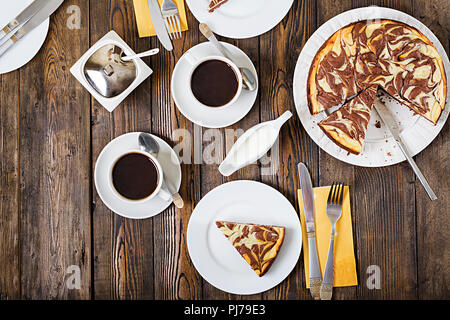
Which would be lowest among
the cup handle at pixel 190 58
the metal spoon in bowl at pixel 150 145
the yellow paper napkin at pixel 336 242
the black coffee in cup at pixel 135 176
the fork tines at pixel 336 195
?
the yellow paper napkin at pixel 336 242

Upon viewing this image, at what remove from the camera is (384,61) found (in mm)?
1153

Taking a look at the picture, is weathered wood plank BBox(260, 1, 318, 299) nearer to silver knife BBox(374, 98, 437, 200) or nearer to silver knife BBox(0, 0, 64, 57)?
silver knife BBox(374, 98, 437, 200)

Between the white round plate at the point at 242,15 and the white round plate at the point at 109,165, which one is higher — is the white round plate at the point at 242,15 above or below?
above

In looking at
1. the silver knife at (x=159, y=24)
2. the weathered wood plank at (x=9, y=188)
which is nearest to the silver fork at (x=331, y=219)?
the silver knife at (x=159, y=24)

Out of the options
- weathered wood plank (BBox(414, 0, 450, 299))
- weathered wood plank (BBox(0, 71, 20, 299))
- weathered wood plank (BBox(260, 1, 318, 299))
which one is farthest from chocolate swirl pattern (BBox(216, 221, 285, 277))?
weathered wood plank (BBox(0, 71, 20, 299))

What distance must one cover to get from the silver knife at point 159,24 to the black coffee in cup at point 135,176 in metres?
0.39

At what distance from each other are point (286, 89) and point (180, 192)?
1.68ft

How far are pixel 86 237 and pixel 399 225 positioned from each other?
1.09 metres

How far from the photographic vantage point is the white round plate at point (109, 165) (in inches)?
48.4

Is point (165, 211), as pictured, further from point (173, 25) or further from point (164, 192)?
point (173, 25)

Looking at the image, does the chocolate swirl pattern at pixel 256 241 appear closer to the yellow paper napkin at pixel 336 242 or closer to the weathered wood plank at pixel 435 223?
the yellow paper napkin at pixel 336 242

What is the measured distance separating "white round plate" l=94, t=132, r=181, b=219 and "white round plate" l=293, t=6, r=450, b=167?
466 millimetres

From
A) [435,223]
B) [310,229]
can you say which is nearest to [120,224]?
[310,229]

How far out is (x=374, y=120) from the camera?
1.23 metres
